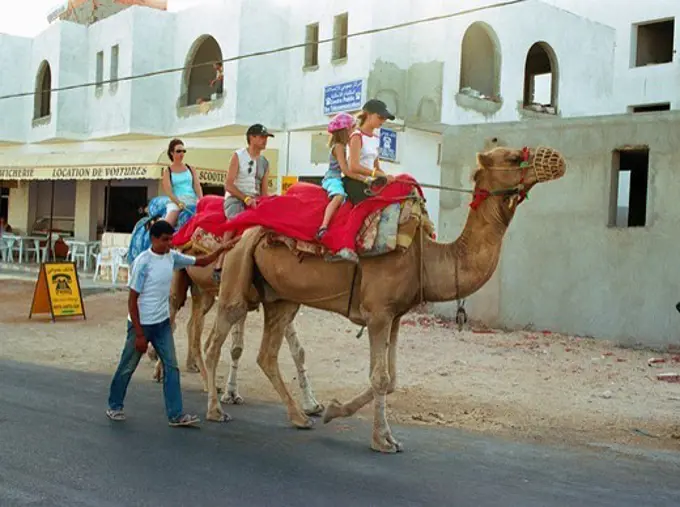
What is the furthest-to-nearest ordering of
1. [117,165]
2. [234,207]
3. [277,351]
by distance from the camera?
[117,165] < [234,207] < [277,351]

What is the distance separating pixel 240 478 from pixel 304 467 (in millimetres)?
571

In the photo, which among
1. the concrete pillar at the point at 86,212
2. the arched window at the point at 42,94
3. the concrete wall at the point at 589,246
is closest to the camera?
the concrete wall at the point at 589,246

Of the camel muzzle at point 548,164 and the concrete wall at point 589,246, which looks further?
the concrete wall at point 589,246

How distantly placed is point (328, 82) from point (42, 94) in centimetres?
1574

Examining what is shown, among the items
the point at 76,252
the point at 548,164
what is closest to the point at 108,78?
the point at 76,252

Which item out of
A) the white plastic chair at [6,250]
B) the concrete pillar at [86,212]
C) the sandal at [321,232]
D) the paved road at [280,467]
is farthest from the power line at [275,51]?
the paved road at [280,467]

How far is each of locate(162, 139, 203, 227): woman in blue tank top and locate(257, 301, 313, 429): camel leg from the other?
93.2 inches

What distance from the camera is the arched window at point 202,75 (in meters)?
26.5

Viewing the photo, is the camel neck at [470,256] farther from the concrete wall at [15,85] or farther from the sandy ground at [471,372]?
the concrete wall at [15,85]

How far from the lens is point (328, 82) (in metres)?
21.9

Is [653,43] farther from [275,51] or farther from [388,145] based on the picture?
[275,51]

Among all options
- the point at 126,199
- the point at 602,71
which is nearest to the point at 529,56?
the point at 602,71

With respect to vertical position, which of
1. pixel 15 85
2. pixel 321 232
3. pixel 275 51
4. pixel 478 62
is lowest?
pixel 321 232

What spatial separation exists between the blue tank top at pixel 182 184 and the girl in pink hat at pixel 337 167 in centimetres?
337
